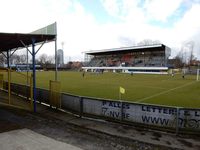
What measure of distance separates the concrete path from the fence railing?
338 centimetres

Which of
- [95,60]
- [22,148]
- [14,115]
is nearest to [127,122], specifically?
[22,148]

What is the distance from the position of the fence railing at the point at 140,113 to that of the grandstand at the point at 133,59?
69709mm

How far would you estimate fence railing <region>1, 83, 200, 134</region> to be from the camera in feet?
29.5

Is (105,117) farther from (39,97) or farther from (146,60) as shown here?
(146,60)

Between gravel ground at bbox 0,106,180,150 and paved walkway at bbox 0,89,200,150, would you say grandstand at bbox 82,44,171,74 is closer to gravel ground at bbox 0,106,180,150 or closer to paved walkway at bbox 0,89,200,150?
paved walkway at bbox 0,89,200,150

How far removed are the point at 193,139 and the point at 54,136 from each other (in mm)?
5189

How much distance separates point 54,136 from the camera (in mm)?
8523

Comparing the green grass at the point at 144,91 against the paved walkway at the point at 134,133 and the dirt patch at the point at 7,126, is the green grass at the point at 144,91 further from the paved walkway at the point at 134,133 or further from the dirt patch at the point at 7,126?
the dirt patch at the point at 7,126

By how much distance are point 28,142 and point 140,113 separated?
15.5 feet

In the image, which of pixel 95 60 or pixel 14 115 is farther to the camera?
pixel 95 60

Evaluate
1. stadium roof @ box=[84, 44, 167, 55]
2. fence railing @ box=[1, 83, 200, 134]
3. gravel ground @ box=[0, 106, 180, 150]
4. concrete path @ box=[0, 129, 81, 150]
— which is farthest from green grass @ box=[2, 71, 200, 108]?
stadium roof @ box=[84, 44, 167, 55]

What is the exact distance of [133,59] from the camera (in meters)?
93.9

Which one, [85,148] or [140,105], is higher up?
[140,105]

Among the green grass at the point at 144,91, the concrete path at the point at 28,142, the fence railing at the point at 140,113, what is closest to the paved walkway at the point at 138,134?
the fence railing at the point at 140,113
